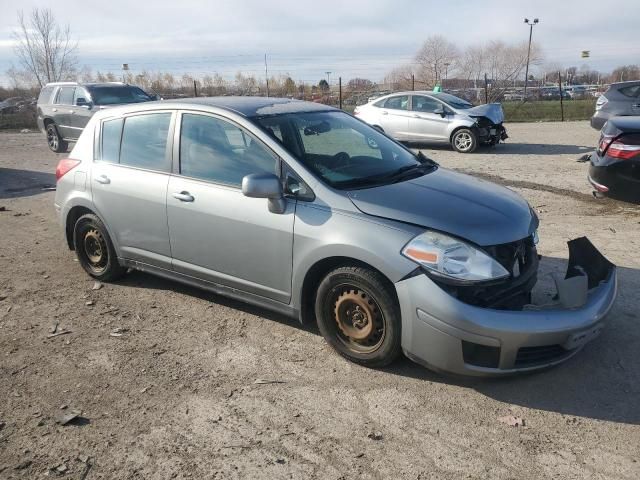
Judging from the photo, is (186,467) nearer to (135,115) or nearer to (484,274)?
(484,274)

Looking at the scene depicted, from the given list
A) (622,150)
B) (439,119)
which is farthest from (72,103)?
(622,150)

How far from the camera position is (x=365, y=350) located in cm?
364

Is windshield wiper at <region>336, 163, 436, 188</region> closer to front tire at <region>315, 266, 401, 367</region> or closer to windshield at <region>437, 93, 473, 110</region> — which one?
front tire at <region>315, 266, 401, 367</region>

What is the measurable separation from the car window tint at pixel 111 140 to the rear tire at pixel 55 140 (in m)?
11.6

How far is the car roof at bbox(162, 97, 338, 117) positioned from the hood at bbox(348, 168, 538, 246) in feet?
3.70

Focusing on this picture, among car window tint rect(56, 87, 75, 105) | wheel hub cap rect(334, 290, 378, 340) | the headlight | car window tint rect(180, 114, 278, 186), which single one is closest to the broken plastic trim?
the headlight

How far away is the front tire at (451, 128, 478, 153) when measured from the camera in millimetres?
13562

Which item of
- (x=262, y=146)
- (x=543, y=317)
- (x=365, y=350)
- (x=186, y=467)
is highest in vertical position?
(x=262, y=146)

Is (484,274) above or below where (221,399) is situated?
above

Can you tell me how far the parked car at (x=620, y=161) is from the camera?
651 centimetres

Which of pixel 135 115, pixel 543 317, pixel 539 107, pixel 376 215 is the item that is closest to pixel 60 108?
pixel 135 115

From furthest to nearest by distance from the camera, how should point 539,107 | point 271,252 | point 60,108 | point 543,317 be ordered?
point 539,107 → point 60,108 → point 271,252 → point 543,317

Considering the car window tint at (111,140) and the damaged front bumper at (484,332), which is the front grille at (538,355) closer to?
the damaged front bumper at (484,332)

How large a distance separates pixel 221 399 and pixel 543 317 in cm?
196
